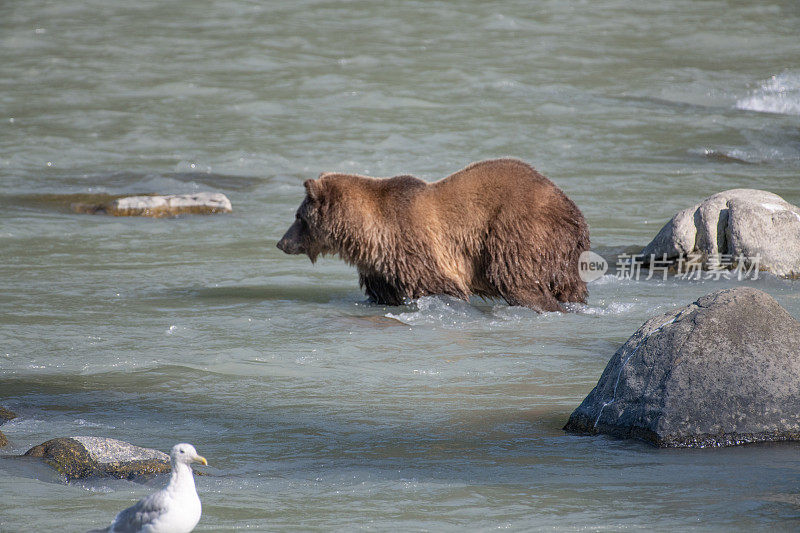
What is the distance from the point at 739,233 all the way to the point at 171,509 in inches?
360

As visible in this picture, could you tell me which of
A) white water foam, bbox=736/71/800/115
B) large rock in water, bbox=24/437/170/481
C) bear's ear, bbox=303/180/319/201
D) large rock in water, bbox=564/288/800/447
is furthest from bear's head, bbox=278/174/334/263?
white water foam, bbox=736/71/800/115

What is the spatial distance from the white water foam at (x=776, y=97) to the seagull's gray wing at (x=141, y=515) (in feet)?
75.6

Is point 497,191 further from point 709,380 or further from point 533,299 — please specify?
point 709,380

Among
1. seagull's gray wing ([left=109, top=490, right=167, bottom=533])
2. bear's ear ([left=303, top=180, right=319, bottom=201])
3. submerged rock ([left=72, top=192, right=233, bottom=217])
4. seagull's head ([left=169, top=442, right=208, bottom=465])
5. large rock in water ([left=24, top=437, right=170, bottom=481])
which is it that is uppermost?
bear's ear ([left=303, top=180, right=319, bottom=201])

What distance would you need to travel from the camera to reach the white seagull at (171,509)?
460 cm

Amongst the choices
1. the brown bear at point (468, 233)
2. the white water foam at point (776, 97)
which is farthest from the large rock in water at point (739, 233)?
the white water foam at point (776, 97)

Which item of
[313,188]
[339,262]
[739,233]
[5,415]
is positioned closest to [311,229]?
[313,188]

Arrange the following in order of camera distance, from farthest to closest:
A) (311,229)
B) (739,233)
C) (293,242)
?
(739,233), (293,242), (311,229)

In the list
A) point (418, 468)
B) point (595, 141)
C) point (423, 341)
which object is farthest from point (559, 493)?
point (595, 141)

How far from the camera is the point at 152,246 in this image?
14.3 metres

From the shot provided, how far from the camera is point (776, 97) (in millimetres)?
26250

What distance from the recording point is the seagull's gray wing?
15.2ft

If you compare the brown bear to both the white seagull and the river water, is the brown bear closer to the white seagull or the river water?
the river water

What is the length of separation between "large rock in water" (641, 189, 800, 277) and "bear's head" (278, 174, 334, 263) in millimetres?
3992
